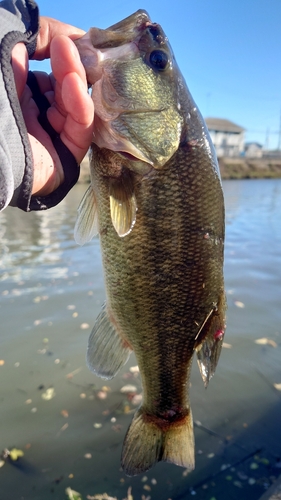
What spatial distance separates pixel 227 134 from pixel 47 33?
247ft

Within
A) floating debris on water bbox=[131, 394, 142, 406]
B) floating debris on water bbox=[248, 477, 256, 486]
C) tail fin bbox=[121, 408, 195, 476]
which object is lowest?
floating debris on water bbox=[248, 477, 256, 486]

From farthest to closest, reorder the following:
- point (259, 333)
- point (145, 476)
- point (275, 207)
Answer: point (275, 207)
point (259, 333)
point (145, 476)

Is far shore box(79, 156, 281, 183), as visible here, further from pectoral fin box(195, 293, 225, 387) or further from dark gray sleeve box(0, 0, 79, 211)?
dark gray sleeve box(0, 0, 79, 211)

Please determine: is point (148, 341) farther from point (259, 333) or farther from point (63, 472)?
point (259, 333)

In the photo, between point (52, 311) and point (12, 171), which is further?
point (52, 311)

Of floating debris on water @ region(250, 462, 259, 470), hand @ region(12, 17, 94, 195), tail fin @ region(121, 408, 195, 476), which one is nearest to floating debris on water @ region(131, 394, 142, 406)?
floating debris on water @ region(250, 462, 259, 470)

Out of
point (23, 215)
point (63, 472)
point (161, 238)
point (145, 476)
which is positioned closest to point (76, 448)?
point (63, 472)

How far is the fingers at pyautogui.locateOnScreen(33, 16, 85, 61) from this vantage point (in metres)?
2.05

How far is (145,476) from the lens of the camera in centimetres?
304

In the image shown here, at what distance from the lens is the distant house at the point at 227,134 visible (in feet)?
226

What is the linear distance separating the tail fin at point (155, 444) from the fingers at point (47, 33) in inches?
87.9

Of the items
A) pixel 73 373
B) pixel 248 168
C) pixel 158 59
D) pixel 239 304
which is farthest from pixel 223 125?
pixel 158 59

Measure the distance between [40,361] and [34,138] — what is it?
11.0ft

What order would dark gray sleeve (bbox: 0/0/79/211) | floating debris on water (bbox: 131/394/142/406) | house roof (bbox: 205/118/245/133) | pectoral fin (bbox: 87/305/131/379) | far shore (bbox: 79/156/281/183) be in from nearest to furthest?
1. dark gray sleeve (bbox: 0/0/79/211)
2. pectoral fin (bbox: 87/305/131/379)
3. floating debris on water (bbox: 131/394/142/406)
4. far shore (bbox: 79/156/281/183)
5. house roof (bbox: 205/118/245/133)
